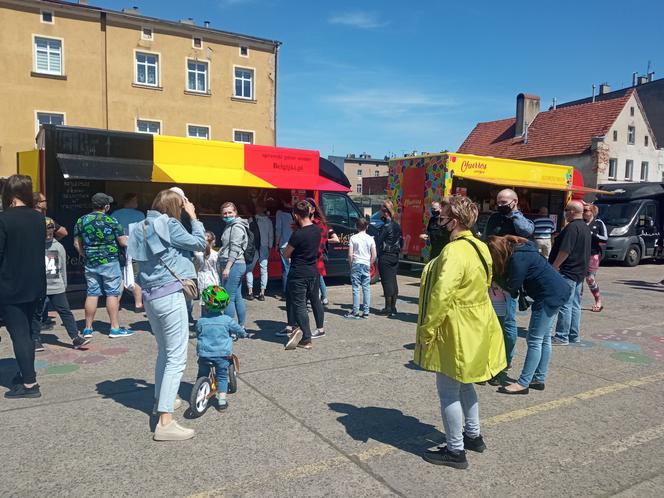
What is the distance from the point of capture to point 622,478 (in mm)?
3461

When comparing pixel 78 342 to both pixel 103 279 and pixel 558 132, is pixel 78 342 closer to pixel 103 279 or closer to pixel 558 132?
A: pixel 103 279

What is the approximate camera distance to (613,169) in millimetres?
31234

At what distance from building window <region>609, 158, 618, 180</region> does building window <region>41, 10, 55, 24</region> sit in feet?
95.2

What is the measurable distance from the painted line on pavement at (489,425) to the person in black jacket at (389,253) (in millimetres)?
3620

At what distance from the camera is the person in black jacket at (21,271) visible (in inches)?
172

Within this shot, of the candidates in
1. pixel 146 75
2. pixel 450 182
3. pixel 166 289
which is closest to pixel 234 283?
pixel 166 289

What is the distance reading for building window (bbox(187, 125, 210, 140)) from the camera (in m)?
26.4

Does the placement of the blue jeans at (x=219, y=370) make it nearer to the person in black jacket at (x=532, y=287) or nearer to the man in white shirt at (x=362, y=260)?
the person in black jacket at (x=532, y=287)

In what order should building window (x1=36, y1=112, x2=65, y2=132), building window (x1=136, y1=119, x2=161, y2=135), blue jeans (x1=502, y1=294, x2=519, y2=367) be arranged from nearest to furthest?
blue jeans (x1=502, y1=294, x2=519, y2=367) → building window (x1=36, y1=112, x2=65, y2=132) → building window (x1=136, y1=119, x2=161, y2=135)

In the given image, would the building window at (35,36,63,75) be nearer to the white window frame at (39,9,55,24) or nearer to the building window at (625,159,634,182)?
the white window frame at (39,9,55,24)

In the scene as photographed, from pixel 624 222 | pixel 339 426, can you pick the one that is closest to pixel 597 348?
pixel 339 426

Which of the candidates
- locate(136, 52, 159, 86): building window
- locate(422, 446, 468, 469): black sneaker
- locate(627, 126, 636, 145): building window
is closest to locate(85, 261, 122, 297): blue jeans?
locate(422, 446, 468, 469): black sneaker

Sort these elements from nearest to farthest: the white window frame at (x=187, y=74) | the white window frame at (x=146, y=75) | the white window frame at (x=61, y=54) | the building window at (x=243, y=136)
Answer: the white window frame at (x=61, y=54) < the white window frame at (x=146, y=75) < the white window frame at (x=187, y=74) < the building window at (x=243, y=136)

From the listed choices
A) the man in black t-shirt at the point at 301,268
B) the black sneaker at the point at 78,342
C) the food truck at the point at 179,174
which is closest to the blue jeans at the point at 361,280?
the man in black t-shirt at the point at 301,268
